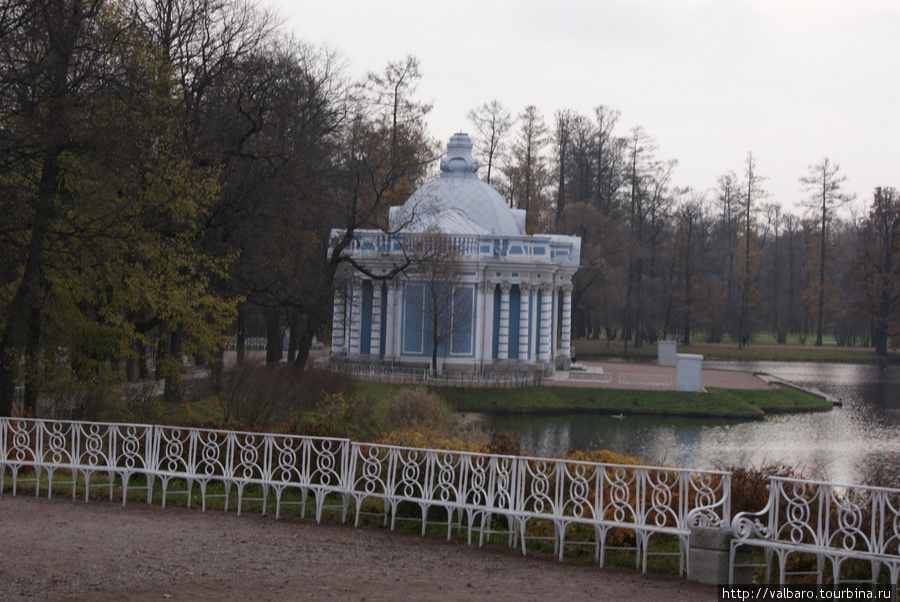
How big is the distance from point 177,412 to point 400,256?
1549cm

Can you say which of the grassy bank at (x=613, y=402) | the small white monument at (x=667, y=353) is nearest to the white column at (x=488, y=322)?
the grassy bank at (x=613, y=402)

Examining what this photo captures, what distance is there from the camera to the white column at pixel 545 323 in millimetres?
36453

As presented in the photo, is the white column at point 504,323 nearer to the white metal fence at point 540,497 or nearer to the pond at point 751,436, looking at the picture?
the pond at point 751,436

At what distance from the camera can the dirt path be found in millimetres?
6520

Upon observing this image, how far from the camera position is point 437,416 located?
1869 cm

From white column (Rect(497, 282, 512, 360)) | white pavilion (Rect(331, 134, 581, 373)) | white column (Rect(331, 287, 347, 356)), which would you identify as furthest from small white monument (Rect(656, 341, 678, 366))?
white column (Rect(331, 287, 347, 356))

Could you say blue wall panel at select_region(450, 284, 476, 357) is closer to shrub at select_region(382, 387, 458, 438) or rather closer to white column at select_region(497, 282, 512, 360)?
white column at select_region(497, 282, 512, 360)

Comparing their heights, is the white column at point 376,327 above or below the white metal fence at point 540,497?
above

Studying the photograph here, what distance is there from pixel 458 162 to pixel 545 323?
7935mm

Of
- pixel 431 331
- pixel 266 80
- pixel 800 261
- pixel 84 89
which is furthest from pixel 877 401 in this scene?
pixel 800 261

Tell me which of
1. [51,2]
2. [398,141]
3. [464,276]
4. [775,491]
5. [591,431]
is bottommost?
[591,431]

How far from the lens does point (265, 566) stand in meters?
7.21

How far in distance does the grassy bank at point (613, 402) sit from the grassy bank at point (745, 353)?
57.2ft

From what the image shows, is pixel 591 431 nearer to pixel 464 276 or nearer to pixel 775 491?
pixel 464 276
